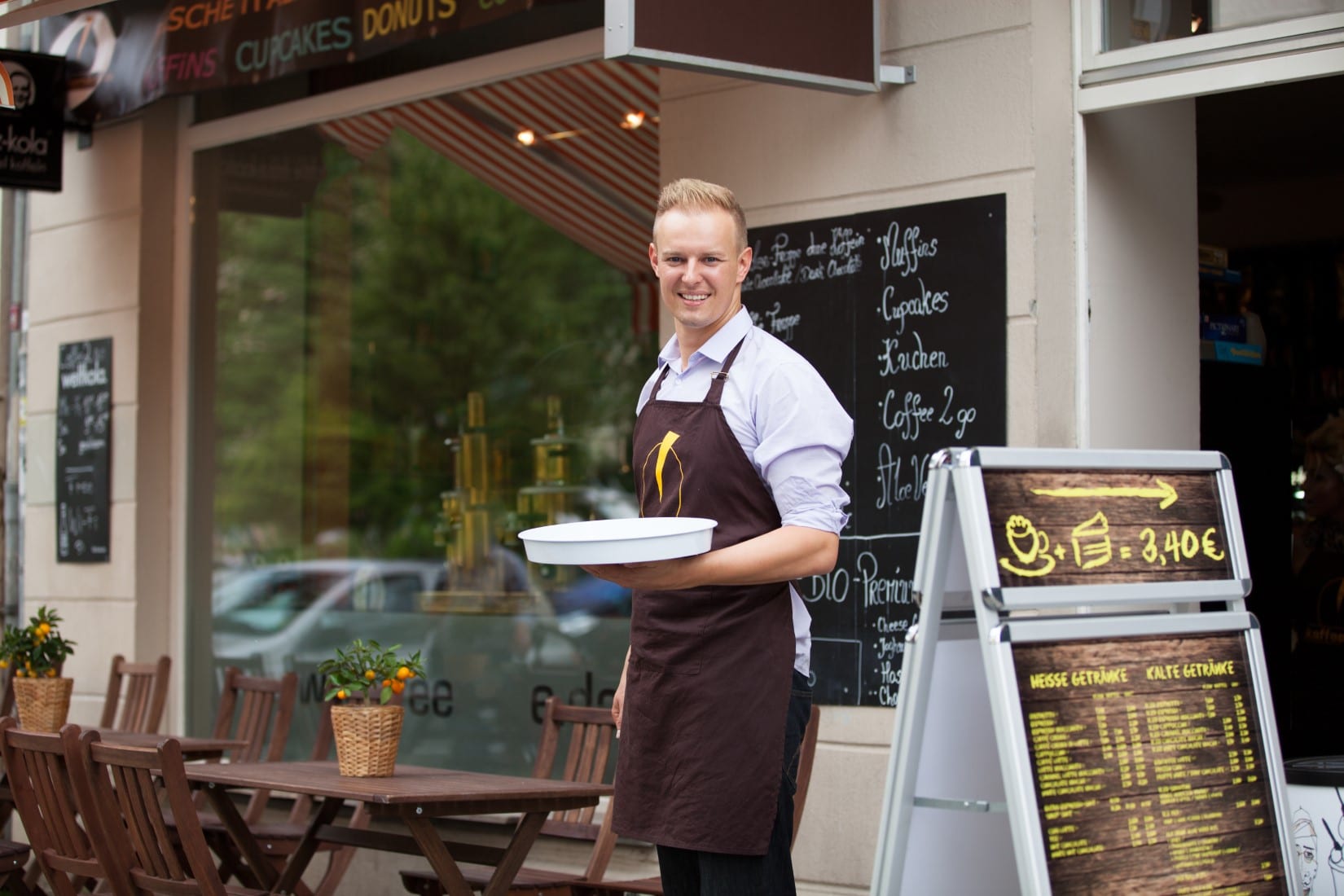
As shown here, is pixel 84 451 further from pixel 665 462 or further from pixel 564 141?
pixel 665 462

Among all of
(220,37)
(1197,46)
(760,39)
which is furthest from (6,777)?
(1197,46)

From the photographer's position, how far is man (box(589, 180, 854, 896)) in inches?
112

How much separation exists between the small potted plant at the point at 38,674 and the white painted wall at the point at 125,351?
3.99 ft

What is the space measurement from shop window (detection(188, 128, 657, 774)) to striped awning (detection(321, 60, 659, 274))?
126 millimetres

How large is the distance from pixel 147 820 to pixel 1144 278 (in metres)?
3.04

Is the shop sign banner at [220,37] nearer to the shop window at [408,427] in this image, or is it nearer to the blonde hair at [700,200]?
the shop window at [408,427]

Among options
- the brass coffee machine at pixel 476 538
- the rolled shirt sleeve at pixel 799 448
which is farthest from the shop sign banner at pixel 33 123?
the rolled shirt sleeve at pixel 799 448

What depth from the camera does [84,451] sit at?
765 centimetres

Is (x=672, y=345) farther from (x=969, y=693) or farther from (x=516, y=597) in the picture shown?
(x=516, y=597)

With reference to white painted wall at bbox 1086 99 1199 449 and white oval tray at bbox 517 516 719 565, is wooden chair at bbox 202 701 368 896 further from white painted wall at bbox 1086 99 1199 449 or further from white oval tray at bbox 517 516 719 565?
white oval tray at bbox 517 516 719 565

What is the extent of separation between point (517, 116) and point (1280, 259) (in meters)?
3.80

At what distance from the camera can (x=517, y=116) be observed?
679cm

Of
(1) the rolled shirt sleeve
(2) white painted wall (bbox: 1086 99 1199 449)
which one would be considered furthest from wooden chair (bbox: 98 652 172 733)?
(1) the rolled shirt sleeve

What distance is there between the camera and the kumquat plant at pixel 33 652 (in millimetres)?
6035
